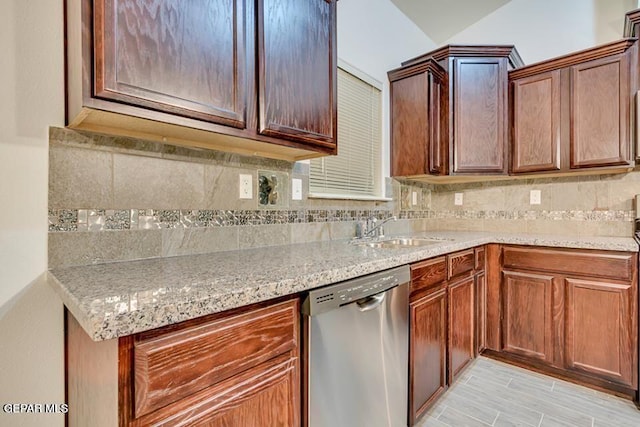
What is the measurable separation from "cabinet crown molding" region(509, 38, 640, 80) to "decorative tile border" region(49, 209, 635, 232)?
110 cm

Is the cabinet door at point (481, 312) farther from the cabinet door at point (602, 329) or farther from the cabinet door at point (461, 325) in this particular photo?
the cabinet door at point (602, 329)

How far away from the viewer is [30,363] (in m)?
1.01

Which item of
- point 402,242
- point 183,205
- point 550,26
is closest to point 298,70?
point 183,205

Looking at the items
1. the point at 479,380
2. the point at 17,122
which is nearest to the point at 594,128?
the point at 479,380

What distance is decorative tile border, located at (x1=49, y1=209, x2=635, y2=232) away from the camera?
3.58ft

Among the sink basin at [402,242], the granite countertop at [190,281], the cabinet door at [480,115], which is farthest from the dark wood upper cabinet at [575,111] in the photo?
the granite countertop at [190,281]

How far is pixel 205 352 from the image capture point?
768mm

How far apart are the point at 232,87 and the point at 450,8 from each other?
260cm

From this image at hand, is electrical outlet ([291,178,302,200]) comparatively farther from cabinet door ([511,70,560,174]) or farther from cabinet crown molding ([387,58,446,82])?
cabinet door ([511,70,560,174])

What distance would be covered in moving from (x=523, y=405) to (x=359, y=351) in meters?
1.28

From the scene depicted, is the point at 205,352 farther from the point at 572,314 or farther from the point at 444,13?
the point at 444,13

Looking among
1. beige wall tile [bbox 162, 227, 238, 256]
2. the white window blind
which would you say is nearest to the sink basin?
the white window blind

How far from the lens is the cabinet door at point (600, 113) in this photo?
2.11 metres

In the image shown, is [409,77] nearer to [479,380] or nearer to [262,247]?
[262,247]
